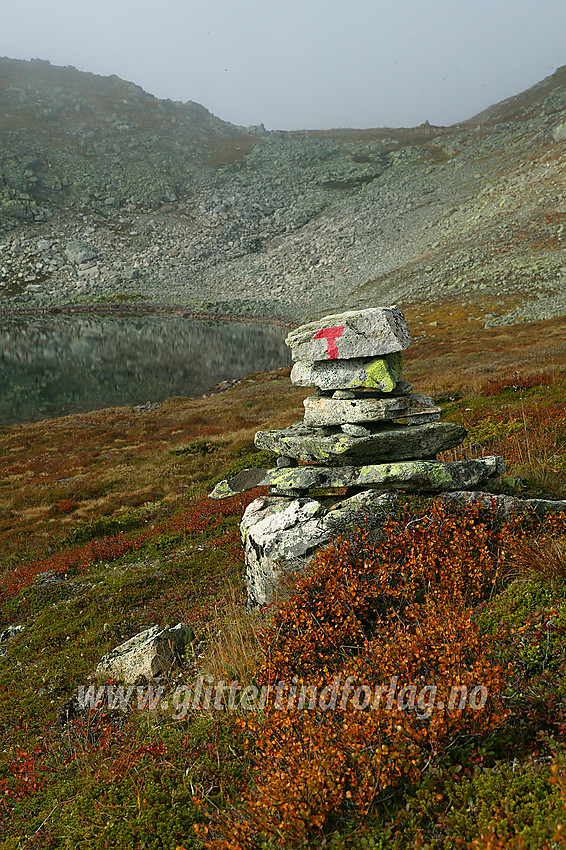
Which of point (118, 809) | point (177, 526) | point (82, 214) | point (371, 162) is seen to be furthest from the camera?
point (371, 162)

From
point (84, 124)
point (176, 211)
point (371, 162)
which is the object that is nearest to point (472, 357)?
point (176, 211)

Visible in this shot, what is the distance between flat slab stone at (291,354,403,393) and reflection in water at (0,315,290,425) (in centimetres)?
4067

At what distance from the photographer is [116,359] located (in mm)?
61344

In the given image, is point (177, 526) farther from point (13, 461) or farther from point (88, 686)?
point (13, 461)

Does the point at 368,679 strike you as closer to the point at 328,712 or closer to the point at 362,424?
the point at 328,712

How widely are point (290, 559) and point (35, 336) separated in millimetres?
76850

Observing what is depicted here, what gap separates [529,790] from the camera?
373 cm

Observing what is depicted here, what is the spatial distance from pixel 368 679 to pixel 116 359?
2435 inches

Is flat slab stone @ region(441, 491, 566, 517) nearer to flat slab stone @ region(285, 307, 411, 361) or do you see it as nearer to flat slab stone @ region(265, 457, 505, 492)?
flat slab stone @ region(265, 457, 505, 492)

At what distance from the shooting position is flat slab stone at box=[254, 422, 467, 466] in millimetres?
9367

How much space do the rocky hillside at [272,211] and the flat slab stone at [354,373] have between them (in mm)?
52005

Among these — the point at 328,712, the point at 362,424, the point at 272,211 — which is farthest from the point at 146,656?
the point at 272,211

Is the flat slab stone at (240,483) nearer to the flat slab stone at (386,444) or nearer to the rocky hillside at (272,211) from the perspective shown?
the flat slab stone at (386,444)

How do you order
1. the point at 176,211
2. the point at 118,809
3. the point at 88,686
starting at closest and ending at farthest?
1. the point at 118,809
2. the point at 88,686
3. the point at 176,211
